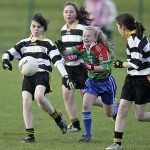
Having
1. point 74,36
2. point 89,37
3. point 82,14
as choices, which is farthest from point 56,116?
point 82,14

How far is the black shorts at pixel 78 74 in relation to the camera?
11.9 m

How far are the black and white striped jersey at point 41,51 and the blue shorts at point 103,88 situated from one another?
1.90 feet

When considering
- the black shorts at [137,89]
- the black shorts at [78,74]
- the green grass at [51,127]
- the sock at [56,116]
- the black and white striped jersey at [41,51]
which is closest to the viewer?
the black shorts at [137,89]

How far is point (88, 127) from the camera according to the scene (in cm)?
1049

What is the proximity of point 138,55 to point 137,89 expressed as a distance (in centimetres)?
50

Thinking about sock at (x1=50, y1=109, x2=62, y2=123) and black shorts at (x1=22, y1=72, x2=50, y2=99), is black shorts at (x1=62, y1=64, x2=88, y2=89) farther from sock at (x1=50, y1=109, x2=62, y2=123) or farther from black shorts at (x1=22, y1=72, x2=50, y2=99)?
black shorts at (x1=22, y1=72, x2=50, y2=99)

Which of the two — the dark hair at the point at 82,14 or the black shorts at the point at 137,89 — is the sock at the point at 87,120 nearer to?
the black shorts at the point at 137,89

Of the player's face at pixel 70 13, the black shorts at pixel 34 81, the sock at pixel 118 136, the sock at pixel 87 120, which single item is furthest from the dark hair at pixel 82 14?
the sock at pixel 118 136

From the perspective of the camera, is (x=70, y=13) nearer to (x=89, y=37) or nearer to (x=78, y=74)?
(x=78, y=74)

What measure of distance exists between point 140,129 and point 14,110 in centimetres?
308

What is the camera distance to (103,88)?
35.0 feet

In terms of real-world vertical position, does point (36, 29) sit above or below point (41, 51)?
above

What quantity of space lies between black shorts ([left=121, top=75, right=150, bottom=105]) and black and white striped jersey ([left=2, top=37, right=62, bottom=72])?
1179 millimetres

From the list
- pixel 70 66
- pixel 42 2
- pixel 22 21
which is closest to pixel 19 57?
pixel 70 66
